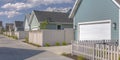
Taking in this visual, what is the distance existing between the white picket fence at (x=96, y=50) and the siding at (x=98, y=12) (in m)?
3.78

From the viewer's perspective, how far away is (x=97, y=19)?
20625 mm

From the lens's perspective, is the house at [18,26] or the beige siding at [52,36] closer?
the beige siding at [52,36]

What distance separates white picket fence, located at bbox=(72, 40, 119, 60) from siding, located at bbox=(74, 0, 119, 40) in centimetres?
378

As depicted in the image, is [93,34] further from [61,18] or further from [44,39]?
[61,18]

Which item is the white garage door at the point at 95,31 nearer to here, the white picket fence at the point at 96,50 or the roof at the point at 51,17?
the white picket fence at the point at 96,50

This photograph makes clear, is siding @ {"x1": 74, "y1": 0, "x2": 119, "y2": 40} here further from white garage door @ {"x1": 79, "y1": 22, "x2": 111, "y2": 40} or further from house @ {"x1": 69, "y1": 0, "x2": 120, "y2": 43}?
white garage door @ {"x1": 79, "y1": 22, "x2": 111, "y2": 40}

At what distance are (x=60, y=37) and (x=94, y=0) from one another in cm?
768

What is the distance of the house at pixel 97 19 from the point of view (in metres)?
18.5

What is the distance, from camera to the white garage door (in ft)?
63.8

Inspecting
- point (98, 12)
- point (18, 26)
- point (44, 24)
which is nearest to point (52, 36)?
point (98, 12)

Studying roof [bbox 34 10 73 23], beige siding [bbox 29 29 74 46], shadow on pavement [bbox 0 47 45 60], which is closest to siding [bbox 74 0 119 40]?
beige siding [bbox 29 29 74 46]

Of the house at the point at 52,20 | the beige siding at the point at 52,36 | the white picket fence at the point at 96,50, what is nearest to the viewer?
the white picket fence at the point at 96,50

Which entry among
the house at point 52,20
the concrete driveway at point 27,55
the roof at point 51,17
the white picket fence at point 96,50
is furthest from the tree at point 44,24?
the white picket fence at point 96,50

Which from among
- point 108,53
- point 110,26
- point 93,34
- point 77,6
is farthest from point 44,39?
point 108,53
